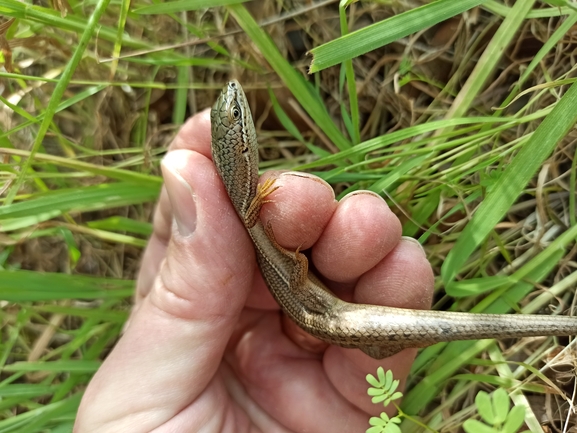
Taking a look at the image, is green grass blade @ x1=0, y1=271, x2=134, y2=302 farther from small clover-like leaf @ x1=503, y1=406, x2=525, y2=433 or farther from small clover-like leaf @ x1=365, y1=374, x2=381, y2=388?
small clover-like leaf @ x1=503, y1=406, x2=525, y2=433

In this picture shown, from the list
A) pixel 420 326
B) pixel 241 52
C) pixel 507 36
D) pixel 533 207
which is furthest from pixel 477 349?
pixel 241 52

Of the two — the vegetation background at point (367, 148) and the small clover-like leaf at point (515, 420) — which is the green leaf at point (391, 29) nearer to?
the vegetation background at point (367, 148)

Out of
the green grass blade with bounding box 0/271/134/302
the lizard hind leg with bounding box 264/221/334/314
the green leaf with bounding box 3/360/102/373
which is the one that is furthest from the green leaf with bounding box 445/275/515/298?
the green leaf with bounding box 3/360/102/373

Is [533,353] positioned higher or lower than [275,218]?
lower

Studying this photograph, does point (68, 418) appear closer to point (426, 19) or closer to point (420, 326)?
point (420, 326)

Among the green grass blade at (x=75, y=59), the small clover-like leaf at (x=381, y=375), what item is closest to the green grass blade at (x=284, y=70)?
the green grass blade at (x=75, y=59)
